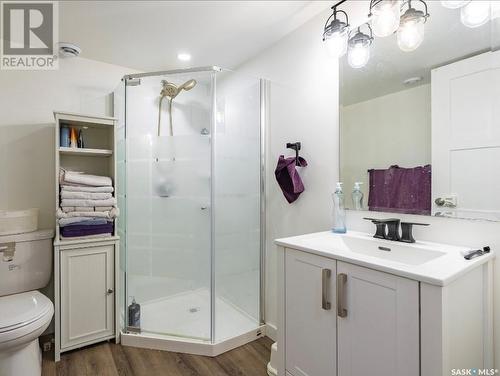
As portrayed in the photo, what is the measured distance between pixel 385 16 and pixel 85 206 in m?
2.19

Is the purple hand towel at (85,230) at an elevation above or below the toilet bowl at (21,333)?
above

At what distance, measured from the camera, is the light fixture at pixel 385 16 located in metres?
1.32

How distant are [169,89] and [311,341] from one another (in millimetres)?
2042

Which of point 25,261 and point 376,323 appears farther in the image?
point 25,261

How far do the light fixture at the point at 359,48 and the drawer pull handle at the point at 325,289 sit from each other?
1.19 m

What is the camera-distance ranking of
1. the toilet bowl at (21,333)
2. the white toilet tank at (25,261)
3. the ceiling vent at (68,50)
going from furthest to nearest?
the ceiling vent at (68,50), the white toilet tank at (25,261), the toilet bowl at (21,333)

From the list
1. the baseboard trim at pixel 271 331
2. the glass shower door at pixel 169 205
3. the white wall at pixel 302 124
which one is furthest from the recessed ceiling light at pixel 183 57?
the baseboard trim at pixel 271 331

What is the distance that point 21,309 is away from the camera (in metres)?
1.61

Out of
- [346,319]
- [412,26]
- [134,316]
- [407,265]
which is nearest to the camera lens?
[407,265]

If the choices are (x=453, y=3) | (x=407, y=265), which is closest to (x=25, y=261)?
(x=407, y=265)

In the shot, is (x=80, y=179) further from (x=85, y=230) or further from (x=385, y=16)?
(x=385, y=16)

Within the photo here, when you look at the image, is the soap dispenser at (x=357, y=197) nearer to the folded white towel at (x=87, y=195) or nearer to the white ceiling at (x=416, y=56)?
the white ceiling at (x=416, y=56)

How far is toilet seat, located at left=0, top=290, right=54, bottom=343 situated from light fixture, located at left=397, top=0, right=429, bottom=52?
247cm

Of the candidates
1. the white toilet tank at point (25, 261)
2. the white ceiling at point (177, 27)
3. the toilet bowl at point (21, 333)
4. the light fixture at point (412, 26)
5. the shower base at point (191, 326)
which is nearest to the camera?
the light fixture at point (412, 26)
